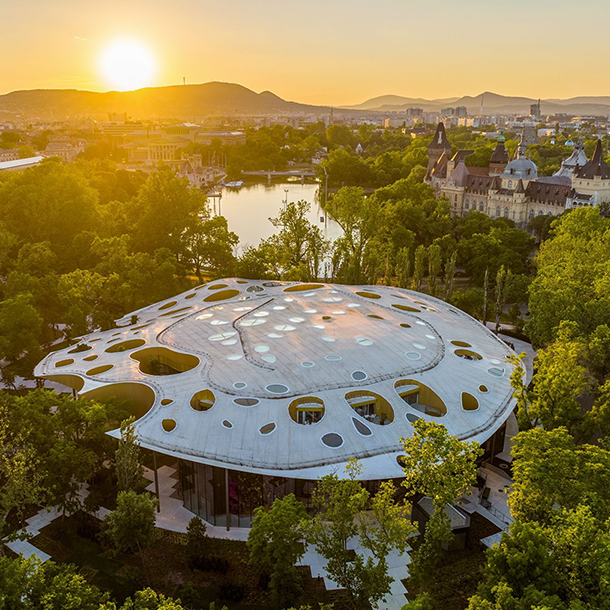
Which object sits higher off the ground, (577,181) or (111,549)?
(577,181)

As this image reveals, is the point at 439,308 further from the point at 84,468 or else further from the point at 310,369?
the point at 84,468

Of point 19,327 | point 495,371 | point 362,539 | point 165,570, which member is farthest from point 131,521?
point 495,371

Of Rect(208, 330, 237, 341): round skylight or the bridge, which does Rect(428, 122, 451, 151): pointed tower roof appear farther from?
Rect(208, 330, 237, 341): round skylight

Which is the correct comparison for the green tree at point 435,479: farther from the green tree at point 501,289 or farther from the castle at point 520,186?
the castle at point 520,186

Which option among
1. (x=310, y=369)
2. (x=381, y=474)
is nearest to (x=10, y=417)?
(x=310, y=369)

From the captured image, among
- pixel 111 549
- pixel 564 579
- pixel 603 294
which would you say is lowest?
pixel 111 549

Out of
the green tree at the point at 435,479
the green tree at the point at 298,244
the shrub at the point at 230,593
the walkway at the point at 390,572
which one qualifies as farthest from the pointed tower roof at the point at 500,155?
the shrub at the point at 230,593
